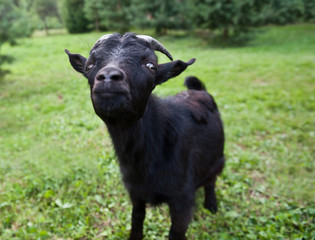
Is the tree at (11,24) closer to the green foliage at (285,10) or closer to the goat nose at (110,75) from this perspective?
the goat nose at (110,75)

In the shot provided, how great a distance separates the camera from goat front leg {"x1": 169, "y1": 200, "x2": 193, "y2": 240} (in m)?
2.42

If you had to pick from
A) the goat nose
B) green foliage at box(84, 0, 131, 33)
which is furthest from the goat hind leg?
green foliage at box(84, 0, 131, 33)

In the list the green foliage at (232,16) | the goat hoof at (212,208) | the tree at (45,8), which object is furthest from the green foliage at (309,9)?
the tree at (45,8)

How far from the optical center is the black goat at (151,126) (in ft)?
5.38

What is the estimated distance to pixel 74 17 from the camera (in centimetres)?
2195

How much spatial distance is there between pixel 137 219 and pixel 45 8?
99.8 feet

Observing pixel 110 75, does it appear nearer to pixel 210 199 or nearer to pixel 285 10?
pixel 210 199

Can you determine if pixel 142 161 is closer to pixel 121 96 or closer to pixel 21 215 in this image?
pixel 121 96

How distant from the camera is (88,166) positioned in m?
3.90

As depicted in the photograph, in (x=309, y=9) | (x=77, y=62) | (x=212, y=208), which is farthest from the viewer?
(x=309, y=9)

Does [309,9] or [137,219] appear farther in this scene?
[309,9]

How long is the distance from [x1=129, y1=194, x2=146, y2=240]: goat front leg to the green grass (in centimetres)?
21

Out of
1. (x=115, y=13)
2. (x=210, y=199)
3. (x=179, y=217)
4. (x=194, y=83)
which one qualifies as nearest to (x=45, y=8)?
(x=115, y=13)

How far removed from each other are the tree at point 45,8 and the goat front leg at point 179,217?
29.2m
